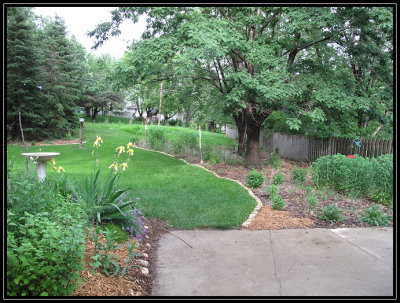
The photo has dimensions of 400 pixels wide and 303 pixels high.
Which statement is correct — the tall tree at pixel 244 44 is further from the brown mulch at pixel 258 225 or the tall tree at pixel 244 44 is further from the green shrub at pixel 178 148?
the green shrub at pixel 178 148

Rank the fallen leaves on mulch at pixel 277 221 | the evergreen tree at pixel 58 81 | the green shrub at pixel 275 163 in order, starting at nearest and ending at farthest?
the fallen leaves on mulch at pixel 277 221
the green shrub at pixel 275 163
the evergreen tree at pixel 58 81

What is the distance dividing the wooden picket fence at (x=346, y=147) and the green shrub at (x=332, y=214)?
0.86 metres

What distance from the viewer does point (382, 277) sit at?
2207 mm

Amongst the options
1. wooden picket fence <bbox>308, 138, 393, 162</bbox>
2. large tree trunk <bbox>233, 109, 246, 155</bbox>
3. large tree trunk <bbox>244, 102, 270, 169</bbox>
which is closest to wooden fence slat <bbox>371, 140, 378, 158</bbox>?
wooden picket fence <bbox>308, 138, 393, 162</bbox>

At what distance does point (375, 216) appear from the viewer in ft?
9.95

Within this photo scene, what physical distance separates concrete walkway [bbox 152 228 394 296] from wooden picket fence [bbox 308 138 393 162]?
3.14ft

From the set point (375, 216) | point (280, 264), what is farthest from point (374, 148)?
point (280, 264)

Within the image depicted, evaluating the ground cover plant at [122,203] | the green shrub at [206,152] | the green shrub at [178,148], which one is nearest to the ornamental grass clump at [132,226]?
the ground cover plant at [122,203]

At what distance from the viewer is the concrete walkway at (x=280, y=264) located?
2322mm

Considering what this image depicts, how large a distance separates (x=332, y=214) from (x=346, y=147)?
9.39 ft

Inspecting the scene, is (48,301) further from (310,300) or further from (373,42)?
(373,42)

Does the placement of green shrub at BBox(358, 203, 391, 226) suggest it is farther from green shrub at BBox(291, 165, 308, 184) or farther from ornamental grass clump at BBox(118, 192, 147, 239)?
green shrub at BBox(291, 165, 308, 184)

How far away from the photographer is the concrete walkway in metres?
2.32
